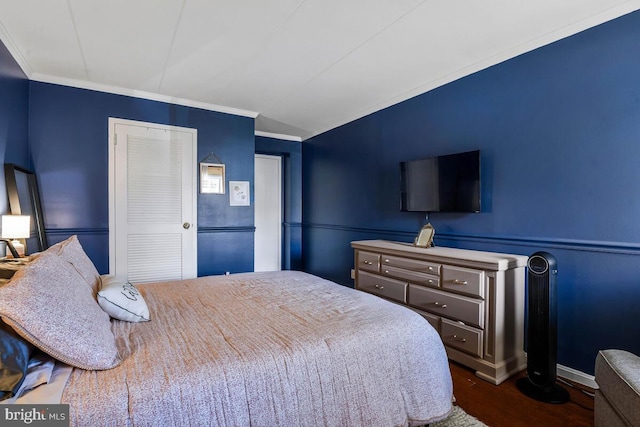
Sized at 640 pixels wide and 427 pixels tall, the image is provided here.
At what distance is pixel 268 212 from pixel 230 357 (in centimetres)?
445

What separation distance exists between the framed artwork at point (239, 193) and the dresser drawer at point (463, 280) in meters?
2.78

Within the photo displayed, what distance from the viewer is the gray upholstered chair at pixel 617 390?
129cm

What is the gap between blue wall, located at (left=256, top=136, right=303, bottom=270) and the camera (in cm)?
554

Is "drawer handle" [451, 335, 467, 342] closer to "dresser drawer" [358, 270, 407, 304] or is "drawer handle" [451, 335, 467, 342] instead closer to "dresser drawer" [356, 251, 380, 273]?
"dresser drawer" [358, 270, 407, 304]

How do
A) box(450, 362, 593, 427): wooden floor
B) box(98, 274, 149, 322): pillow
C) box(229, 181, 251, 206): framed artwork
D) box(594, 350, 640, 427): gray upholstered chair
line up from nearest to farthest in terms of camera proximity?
box(594, 350, 640, 427): gray upholstered chair → box(98, 274, 149, 322): pillow → box(450, 362, 593, 427): wooden floor → box(229, 181, 251, 206): framed artwork

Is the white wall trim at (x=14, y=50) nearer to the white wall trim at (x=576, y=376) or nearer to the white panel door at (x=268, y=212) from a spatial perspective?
the white panel door at (x=268, y=212)

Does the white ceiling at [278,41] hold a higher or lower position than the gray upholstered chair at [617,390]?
higher

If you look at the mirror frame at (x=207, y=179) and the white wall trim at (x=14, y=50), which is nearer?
the white wall trim at (x=14, y=50)

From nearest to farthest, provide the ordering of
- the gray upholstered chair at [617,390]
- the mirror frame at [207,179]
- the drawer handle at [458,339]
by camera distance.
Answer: the gray upholstered chair at [617,390] < the drawer handle at [458,339] < the mirror frame at [207,179]

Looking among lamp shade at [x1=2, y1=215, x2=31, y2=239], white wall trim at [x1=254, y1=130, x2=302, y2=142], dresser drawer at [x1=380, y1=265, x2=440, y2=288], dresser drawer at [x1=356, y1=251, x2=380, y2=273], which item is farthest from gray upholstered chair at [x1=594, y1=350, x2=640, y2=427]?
white wall trim at [x1=254, y1=130, x2=302, y2=142]

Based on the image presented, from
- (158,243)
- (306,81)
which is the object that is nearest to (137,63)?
(306,81)

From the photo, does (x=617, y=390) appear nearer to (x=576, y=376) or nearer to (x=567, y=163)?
(x=576, y=376)

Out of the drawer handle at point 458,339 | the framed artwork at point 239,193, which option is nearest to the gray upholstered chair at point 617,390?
the drawer handle at point 458,339

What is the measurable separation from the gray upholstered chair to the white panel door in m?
4.57
